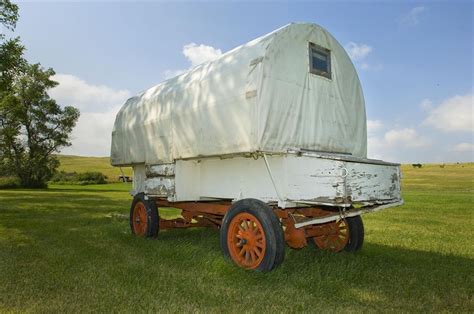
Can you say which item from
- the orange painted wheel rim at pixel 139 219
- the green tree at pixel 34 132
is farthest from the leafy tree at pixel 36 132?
the orange painted wheel rim at pixel 139 219

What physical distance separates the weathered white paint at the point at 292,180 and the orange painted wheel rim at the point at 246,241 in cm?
51

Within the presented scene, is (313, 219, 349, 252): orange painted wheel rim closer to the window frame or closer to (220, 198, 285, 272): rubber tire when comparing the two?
(220, 198, 285, 272): rubber tire

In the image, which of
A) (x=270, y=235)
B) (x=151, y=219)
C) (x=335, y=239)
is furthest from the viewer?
(x=151, y=219)

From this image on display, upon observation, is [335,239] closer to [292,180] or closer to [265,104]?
[292,180]

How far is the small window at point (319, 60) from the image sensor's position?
6.79 meters

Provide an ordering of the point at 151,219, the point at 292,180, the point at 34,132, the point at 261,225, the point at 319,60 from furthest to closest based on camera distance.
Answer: the point at 34,132 < the point at 151,219 < the point at 319,60 < the point at 292,180 < the point at 261,225

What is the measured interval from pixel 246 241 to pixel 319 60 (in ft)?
12.3

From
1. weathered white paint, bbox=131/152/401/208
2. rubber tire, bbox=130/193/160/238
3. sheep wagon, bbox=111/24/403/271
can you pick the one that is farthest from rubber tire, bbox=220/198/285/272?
rubber tire, bbox=130/193/160/238

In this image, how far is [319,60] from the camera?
6.98 meters

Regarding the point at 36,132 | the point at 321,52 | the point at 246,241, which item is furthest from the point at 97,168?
the point at 246,241

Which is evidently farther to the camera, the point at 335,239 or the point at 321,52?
the point at 335,239

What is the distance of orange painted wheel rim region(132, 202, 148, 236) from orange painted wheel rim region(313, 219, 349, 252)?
4.34 meters

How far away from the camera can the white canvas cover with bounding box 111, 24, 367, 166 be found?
596 centimetres

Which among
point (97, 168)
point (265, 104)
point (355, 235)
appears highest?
point (97, 168)
